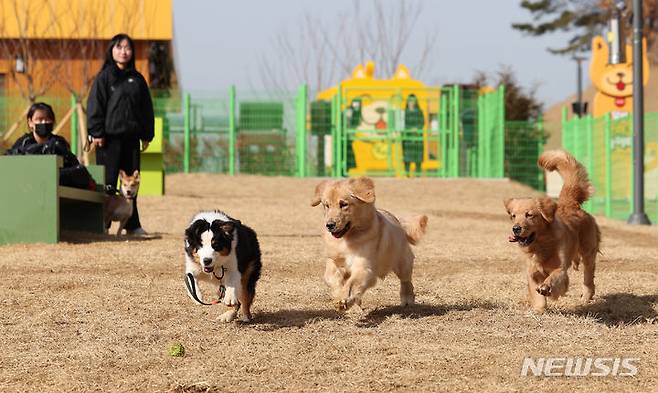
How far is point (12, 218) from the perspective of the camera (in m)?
10.4

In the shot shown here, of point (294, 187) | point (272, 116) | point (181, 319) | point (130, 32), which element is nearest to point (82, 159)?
point (294, 187)

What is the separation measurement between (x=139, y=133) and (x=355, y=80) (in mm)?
16350

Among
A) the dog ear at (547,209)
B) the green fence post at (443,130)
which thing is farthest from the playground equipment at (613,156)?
the dog ear at (547,209)

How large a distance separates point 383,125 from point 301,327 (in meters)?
19.7

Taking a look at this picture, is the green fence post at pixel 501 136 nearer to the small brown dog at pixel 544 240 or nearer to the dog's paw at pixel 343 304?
the small brown dog at pixel 544 240

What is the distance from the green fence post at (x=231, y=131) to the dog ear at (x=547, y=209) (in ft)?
60.4

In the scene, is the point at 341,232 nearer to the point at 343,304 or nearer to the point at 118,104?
the point at 343,304

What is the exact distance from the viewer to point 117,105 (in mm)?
11039

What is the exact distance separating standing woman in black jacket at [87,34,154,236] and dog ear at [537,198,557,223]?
5462 millimetres

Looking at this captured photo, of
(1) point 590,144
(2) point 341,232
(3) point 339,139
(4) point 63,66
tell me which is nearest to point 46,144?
(2) point 341,232

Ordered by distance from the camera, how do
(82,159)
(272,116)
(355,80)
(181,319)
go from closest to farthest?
(181,319) → (82,159) → (272,116) → (355,80)

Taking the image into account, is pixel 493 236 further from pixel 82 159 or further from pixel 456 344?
pixel 82 159

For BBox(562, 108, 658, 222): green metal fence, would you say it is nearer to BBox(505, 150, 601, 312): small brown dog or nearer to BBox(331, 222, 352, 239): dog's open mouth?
BBox(505, 150, 601, 312): small brown dog

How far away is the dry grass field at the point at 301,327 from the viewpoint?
4910 millimetres
